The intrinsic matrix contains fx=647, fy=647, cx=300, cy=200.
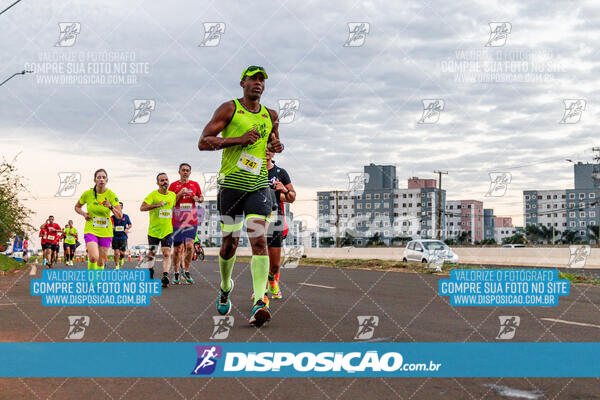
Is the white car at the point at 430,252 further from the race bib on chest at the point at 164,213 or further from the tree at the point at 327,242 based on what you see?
the tree at the point at 327,242

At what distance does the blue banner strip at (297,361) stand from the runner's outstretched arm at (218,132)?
6.81 ft

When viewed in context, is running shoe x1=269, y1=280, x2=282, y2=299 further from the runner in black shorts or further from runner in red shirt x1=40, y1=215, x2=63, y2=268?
runner in red shirt x1=40, y1=215, x2=63, y2=268

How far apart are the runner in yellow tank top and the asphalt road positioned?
31.0 inches

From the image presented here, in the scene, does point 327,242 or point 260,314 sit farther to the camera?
point 327,242

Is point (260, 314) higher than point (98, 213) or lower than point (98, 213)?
lower

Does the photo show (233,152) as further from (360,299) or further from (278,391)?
(360,299)

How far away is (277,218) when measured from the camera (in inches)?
367

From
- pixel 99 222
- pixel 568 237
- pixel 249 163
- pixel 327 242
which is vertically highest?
pixel 249 163

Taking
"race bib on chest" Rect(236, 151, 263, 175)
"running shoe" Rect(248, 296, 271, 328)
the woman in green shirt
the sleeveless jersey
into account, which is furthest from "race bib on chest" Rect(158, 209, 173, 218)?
"running shoe" Rect(248, 296, 271, 328)

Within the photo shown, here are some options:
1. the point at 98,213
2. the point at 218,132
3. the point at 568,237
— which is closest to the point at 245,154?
the point at 218,132

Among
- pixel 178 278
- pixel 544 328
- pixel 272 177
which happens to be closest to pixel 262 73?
pixel 272 177

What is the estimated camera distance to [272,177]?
9.27 meters

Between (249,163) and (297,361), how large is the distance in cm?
265

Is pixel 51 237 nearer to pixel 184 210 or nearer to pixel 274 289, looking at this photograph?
pixel 184 210
